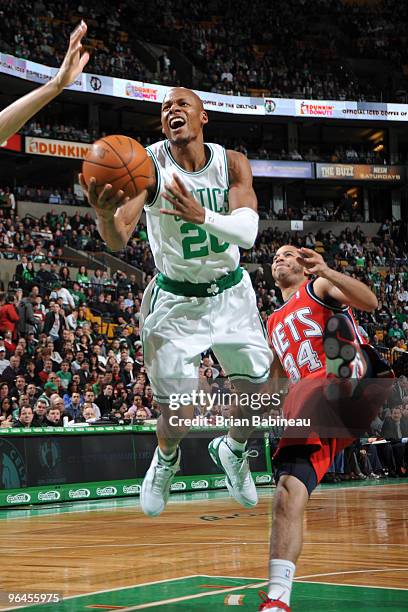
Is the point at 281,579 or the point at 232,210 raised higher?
the point at 232,210

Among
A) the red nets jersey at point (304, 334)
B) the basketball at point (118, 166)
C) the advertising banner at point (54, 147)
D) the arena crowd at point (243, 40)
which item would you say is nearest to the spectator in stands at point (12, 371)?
the red nets jersey at point (304, 334)

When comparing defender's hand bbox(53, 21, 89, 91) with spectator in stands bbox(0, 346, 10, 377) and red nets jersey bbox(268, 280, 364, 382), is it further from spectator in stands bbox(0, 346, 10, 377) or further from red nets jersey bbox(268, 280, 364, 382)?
spectator in stands bbox(0, 346, 10, 377)

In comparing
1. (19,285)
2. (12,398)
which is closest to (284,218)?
(19,285)

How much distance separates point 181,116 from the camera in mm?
4551

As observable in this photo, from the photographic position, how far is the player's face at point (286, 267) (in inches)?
227

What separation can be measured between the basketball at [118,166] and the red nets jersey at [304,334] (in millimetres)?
1709

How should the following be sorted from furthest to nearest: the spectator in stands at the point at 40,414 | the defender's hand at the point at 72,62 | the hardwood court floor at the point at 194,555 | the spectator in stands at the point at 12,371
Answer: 1. the spectator in stands at the point at 12,371
2. the spectator in stands at the point at 40,414
3. the hardwood court floor at the point at 194,555
4. the defender's hand at the point at 72,62

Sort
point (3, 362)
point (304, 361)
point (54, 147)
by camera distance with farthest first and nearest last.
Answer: point (54, 147) → point (3, 362) → point (304, 361)

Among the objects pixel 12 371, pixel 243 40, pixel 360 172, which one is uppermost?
pixel 243 40

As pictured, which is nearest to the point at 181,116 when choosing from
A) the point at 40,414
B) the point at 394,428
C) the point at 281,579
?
the point at 281,579

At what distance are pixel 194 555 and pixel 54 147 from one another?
82.2 ft

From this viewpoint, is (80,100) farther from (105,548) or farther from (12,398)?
(105,548)

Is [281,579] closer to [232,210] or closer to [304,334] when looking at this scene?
[304,334]

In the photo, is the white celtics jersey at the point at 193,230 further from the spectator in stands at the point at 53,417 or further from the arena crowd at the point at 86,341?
the spectator in stands at the point at 53,417
